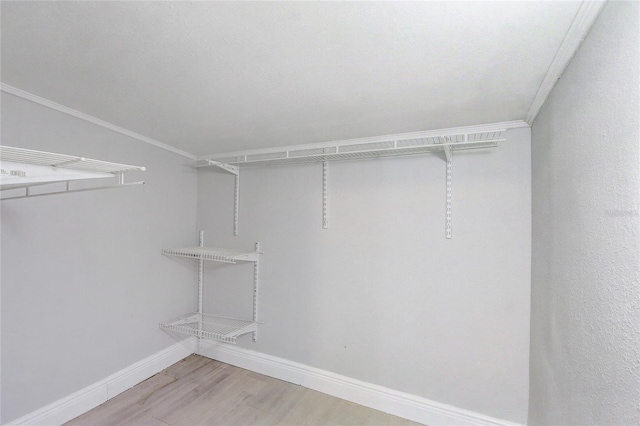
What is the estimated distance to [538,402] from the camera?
139 centimetres

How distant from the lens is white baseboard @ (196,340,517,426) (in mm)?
1725

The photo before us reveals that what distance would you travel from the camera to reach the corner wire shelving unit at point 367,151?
166 cm

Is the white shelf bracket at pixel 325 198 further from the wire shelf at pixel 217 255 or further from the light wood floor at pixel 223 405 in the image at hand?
the light wood floor at pixel 223 405

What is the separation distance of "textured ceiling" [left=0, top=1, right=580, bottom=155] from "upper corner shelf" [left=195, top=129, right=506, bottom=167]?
0.11 m

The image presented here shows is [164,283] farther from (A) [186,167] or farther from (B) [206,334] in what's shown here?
(A) [186,167]

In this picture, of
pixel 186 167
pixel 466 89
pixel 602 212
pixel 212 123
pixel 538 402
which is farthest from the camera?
pixel 186 167

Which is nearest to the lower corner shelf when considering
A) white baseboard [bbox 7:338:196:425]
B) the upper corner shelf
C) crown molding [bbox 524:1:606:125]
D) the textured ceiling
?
white baseboard [bbox 7:338:196:425]

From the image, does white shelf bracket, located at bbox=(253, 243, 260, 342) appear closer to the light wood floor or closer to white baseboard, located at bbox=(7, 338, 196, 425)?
the light wood floor

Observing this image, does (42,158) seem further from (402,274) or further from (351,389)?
(351,389)

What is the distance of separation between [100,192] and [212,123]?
909 mm

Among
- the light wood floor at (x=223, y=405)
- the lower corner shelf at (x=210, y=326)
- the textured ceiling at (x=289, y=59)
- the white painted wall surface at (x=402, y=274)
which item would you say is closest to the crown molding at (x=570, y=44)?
the textured ceiling at (x=289, y=59)

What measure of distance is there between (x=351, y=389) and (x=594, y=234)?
5.80ft

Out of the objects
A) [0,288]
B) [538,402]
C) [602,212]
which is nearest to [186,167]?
[0,288]

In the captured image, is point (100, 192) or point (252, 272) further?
point (252, 272)
